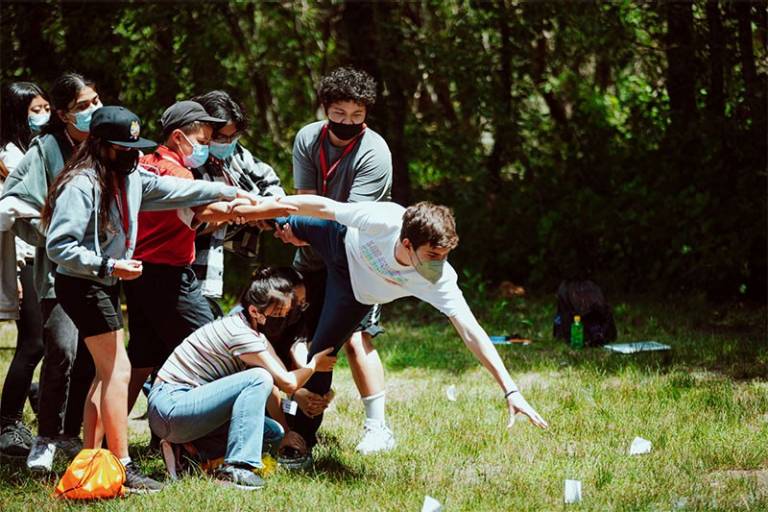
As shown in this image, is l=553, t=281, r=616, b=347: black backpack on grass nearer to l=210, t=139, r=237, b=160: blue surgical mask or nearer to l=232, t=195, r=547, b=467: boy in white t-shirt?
l=232, t=195, r=547, b=467: boy in white t-shirt

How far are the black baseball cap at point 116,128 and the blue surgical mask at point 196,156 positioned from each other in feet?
1.83

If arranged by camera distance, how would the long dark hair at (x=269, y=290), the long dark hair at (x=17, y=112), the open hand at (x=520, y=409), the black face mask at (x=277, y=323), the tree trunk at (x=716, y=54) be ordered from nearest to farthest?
the open hand at (x=520, y=409), the long dark hair at (x=269, y=290), the black face mask at (x=277, y=323), the long dark hair at (x=17, y=112), the tree trunk at (x=716, y=54)

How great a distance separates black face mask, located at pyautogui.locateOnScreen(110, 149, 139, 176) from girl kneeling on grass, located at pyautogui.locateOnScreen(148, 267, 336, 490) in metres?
0.75

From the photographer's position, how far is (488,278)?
1162 cm

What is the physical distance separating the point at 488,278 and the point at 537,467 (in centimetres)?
660

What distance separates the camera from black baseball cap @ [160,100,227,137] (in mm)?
5219

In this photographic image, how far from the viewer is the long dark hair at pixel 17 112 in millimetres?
5766

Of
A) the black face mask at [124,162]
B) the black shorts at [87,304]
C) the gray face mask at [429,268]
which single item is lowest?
the black shorts at [87,304]

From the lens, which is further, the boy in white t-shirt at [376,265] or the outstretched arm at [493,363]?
the boy in white t-shirt at [376,265]

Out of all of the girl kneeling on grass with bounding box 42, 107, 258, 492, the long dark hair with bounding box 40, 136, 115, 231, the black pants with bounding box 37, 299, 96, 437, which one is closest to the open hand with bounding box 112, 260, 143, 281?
the girl kneeling on grass with bounding box 42, 107, 258, 492

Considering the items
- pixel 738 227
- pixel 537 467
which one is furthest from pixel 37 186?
pixel 738 227

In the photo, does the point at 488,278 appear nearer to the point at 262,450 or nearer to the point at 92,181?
the point at 262,450

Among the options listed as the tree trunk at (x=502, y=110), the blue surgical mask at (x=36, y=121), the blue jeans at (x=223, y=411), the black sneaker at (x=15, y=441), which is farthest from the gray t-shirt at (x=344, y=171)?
the tree trunk at (x=502, y=110)

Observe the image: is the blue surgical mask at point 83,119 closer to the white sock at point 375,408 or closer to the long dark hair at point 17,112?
the long dark hair at point 17,112
